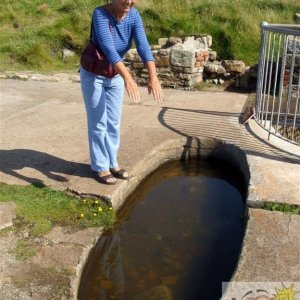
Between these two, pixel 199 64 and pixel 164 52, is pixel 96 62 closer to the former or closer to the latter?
pixel 164 52

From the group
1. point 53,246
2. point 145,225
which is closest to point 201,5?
point 145,225

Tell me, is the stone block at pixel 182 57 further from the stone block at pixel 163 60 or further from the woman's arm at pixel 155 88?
the woman's arm at pixel 155 88

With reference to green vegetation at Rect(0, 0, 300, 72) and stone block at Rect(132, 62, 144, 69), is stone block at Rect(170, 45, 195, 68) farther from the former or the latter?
green vegetation at Rect(0, 0, 300, 72)

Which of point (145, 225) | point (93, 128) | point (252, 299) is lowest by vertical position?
point (145, 225)

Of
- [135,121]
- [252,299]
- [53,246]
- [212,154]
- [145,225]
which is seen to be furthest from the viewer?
[135,121]

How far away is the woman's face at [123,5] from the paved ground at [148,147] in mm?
1606

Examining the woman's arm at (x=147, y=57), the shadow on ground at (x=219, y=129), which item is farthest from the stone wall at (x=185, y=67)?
the woman's arm at (x=147, y=57)

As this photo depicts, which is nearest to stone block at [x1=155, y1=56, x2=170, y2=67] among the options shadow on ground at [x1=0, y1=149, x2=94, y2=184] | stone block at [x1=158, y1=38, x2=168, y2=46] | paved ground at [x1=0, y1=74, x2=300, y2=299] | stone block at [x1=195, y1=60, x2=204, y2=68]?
stone block at [x1=195, y1=60, x2=204, y2=68]

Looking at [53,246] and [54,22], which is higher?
[54,22]

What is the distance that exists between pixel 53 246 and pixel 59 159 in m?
1.64

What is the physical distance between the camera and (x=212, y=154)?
17.9ft

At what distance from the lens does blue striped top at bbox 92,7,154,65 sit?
11.6ft

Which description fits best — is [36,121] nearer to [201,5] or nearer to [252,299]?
[252,299]

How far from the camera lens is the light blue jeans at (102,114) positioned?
388 cm
